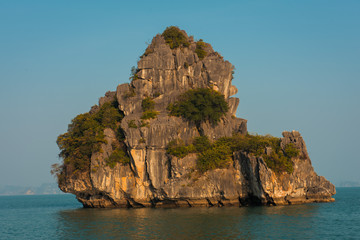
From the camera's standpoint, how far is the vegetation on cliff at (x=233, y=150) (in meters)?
41.1

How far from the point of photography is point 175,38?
52500 mm

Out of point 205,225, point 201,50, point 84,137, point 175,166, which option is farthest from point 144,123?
point 205,225

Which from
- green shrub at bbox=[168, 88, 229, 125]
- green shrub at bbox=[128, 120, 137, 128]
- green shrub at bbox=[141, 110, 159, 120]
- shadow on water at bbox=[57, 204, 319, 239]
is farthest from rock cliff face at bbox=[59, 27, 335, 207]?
shadow on water at bbox=[57, 204, 319, 239]

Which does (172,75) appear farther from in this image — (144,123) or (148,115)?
(144,123)

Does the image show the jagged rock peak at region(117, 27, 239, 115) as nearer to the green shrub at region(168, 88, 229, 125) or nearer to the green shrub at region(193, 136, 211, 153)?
the green shrub at region(168, 88, 229, 125)

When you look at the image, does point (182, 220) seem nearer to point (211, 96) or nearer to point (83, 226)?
point (83, 226)

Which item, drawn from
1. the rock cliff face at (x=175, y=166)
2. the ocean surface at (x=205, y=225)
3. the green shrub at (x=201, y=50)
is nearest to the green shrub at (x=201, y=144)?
the rock cliff face at (x=175, y=166)

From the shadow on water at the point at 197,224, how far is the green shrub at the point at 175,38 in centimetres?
2259

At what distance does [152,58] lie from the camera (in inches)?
1945

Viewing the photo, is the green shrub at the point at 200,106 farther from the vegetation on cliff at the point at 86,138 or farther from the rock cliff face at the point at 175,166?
the vegetation on cliff at the point at 86,138

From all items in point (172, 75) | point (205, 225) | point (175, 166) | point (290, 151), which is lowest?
point (205, 225)

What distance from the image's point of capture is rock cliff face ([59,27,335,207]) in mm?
42312

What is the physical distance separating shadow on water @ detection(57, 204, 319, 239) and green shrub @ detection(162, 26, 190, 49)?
22.6 m

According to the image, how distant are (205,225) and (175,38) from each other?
29121mm
